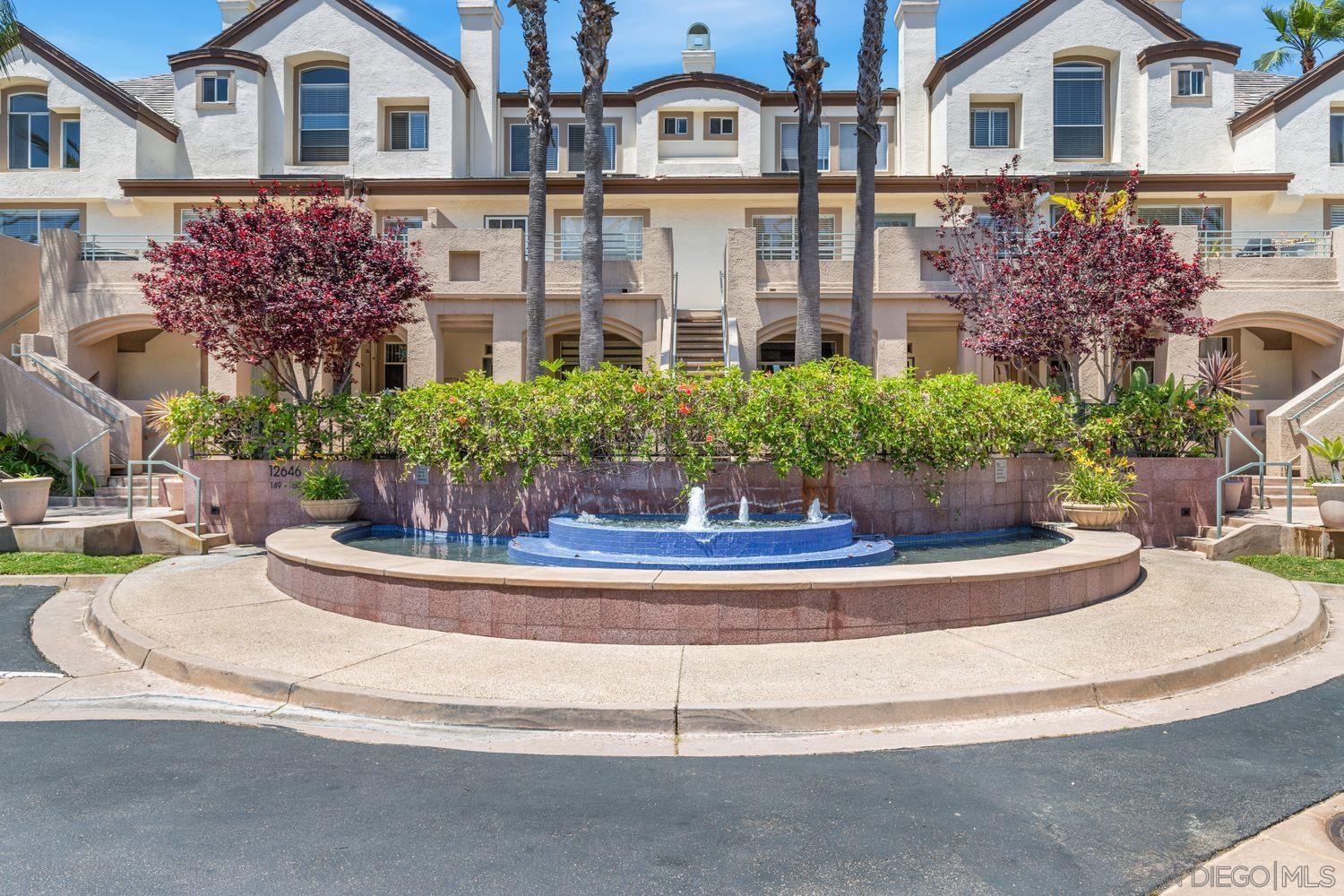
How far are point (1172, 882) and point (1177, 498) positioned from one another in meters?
11.5

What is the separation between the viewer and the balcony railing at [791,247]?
22.8 m

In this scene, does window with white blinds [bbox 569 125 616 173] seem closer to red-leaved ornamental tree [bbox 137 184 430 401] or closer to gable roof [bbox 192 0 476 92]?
gable roof [bbox 192 0 476 92]

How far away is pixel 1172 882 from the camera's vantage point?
12.2ft

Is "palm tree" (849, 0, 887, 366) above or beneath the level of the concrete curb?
above

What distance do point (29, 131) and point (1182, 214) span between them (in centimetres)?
3559

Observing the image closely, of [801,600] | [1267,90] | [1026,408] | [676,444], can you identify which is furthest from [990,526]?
[1267,90]

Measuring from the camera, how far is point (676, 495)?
1160 centimetres

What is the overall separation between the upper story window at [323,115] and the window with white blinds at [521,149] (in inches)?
203

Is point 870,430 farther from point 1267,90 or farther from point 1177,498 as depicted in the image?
point 1267,90

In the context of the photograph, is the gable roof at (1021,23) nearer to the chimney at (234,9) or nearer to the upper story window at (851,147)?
the upper story window at (851,147)

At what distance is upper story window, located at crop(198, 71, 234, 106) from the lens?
1057 inches

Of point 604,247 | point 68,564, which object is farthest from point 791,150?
point 68,564

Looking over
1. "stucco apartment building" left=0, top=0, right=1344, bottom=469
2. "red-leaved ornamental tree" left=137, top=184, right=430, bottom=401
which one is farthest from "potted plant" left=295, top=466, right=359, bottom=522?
"stucco apartment building" left=0, top=0, right=1344, bottom=469

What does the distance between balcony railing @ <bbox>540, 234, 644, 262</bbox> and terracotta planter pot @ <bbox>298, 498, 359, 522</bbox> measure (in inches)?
402
